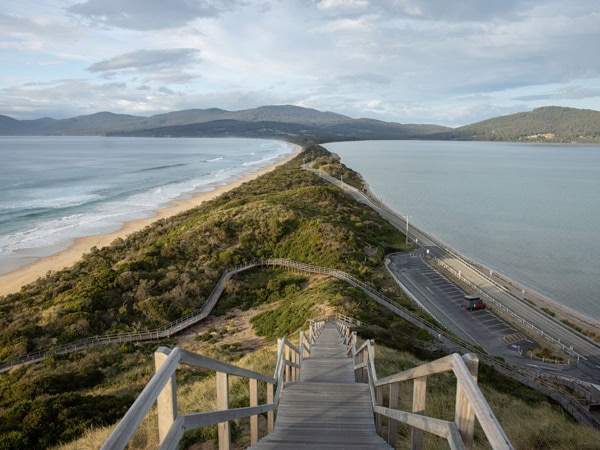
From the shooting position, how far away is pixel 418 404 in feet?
10.7

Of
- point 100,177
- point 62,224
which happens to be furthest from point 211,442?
point 100,177

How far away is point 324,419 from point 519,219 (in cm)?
6632

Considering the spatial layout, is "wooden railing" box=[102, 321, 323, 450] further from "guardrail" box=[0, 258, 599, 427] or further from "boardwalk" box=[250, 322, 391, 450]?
"guardrail" box=[0, 258, 599, 427]

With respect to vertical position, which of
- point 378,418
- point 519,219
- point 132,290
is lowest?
point 519,219

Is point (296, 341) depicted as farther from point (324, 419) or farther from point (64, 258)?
point (64, 258)

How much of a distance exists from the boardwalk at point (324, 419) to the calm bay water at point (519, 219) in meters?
32.4

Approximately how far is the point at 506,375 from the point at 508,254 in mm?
31870

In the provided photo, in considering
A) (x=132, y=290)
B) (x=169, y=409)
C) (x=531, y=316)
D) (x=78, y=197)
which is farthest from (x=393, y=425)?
(x=78, y=197)

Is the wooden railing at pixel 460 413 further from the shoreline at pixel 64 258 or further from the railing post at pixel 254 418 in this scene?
the shoreline at pixel 64 258

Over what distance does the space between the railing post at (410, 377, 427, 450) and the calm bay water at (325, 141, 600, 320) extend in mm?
35009

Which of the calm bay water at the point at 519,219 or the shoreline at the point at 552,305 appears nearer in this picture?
the shoreline at the point at 552,305

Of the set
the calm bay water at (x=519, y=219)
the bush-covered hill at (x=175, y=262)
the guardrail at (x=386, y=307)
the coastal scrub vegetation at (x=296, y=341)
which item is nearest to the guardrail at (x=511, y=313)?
the bush-covered hill at (x=175, y=262)

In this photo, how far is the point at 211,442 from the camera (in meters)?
5.78

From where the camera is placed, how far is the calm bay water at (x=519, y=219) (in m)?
40.1
